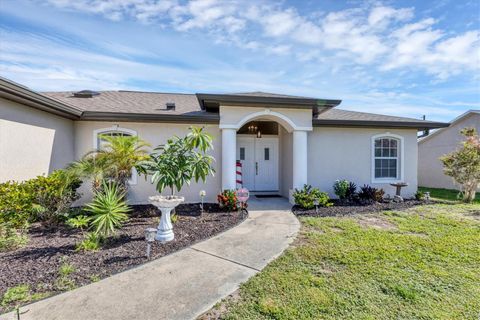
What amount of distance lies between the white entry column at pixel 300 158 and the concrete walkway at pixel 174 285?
380 cm

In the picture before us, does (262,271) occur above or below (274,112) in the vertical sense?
below

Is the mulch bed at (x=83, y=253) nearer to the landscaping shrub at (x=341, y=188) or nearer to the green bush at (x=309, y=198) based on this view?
the green bush at (x=309, y=198)

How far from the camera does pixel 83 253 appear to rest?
14.6 ft

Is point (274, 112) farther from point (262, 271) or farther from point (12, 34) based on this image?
point (12, 34)

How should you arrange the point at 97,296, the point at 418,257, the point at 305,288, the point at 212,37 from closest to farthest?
the point at 97,296 < the point at 305,288 < the point at 418,257 < the point at 212,37

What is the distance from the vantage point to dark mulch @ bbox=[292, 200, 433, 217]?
7570 mm

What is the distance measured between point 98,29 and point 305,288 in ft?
30.6

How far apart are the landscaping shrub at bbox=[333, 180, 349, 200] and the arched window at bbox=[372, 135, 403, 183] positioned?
1.85 meters

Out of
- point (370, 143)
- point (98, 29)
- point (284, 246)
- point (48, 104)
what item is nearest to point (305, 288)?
point (284, 246)

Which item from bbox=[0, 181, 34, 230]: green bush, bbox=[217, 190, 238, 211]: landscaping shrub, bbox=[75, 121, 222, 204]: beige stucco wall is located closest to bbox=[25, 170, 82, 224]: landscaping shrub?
bbox=[0, 181, 34, 230]: green bush

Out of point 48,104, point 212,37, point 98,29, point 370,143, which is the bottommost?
point 370,143

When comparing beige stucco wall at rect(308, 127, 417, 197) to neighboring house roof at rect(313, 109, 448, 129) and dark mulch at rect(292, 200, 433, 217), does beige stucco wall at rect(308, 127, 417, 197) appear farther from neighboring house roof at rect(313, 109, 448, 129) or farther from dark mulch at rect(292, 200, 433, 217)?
dark mulch at rect(292, 200, 433, 217)

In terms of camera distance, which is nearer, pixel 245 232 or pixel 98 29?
pixel 245 232

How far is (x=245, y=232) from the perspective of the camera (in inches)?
230
